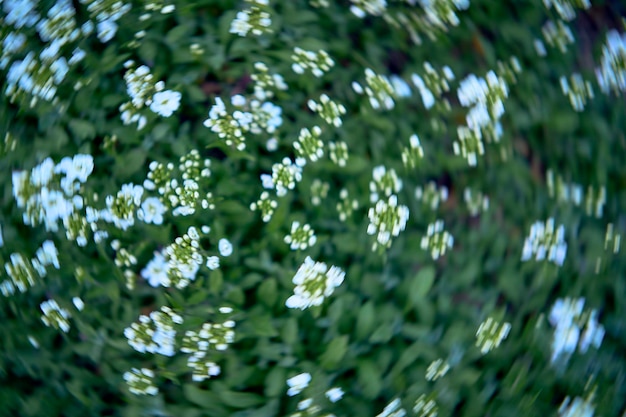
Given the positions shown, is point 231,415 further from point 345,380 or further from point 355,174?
point 355,174

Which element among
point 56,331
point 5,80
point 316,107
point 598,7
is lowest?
point 56,331

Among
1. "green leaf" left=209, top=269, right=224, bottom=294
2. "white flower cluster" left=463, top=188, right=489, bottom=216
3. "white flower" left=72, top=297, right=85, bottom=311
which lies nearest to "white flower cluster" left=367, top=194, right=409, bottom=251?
"white flower cluster" left=463, top=188, right=489, bottom=216

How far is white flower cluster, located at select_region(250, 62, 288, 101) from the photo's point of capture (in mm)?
1515

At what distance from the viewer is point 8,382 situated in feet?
4.49

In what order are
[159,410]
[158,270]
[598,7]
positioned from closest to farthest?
[598,7], [159,410], [158,270]

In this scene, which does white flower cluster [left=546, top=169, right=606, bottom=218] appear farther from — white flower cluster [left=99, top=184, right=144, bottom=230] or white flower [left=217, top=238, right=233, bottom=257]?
white flower cluster [left=99, top=184, right=144, bottom=230]

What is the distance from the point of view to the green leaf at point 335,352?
135 centimetres

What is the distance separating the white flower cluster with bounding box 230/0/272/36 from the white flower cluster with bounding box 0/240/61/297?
0.61 m

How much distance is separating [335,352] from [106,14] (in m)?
0.83

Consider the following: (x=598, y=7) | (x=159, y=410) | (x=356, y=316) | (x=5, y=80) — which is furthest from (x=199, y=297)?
(x=598, y=7)

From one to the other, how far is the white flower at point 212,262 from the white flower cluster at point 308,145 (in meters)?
0.27

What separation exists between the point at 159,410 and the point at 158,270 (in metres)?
0.30

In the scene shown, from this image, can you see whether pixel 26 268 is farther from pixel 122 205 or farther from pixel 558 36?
pixel 558 36

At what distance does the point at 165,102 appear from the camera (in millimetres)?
1504
